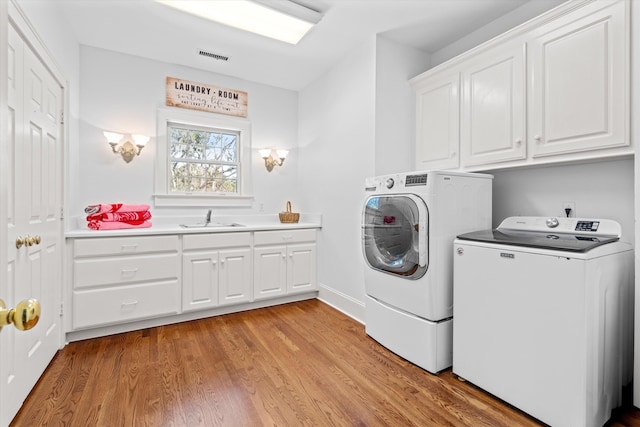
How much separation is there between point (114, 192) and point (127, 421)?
90.2 inches

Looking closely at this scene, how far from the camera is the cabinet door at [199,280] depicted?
115 inches

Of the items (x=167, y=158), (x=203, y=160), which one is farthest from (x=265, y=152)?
(x=167, y=158)

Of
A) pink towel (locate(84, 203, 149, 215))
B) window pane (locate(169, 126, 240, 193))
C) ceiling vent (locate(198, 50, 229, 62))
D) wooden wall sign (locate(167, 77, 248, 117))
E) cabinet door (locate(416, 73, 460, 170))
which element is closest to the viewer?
cabinet door (locate(416, 73, 460, 170))

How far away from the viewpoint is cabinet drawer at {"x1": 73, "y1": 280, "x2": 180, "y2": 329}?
2.51 metres

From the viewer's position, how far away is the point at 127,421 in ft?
5.25

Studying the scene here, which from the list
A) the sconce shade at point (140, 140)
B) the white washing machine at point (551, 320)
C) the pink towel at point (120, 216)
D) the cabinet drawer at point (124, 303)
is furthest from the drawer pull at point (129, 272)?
the white washing machine at point (551, 320)

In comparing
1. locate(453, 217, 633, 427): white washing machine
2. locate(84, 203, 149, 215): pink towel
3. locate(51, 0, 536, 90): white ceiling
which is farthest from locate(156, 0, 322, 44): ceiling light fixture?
locate(453, 217, 633, 427): white washing machine

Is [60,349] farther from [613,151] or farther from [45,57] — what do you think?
[613,151]

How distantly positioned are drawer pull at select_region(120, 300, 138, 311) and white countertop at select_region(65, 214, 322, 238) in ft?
1.89

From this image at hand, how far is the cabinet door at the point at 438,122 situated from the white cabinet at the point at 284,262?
1496mm

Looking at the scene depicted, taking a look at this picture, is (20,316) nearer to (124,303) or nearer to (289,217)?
(124,303)

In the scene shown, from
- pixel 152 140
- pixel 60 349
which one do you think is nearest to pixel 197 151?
pixel 152 140

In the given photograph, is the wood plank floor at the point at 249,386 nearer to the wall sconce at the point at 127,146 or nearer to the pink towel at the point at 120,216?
the pink towel at the point at 120,216

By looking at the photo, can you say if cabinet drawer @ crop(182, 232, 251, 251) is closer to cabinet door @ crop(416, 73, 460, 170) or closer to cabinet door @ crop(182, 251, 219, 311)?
cabinet door @ crop(182, 251, 219, 311)
